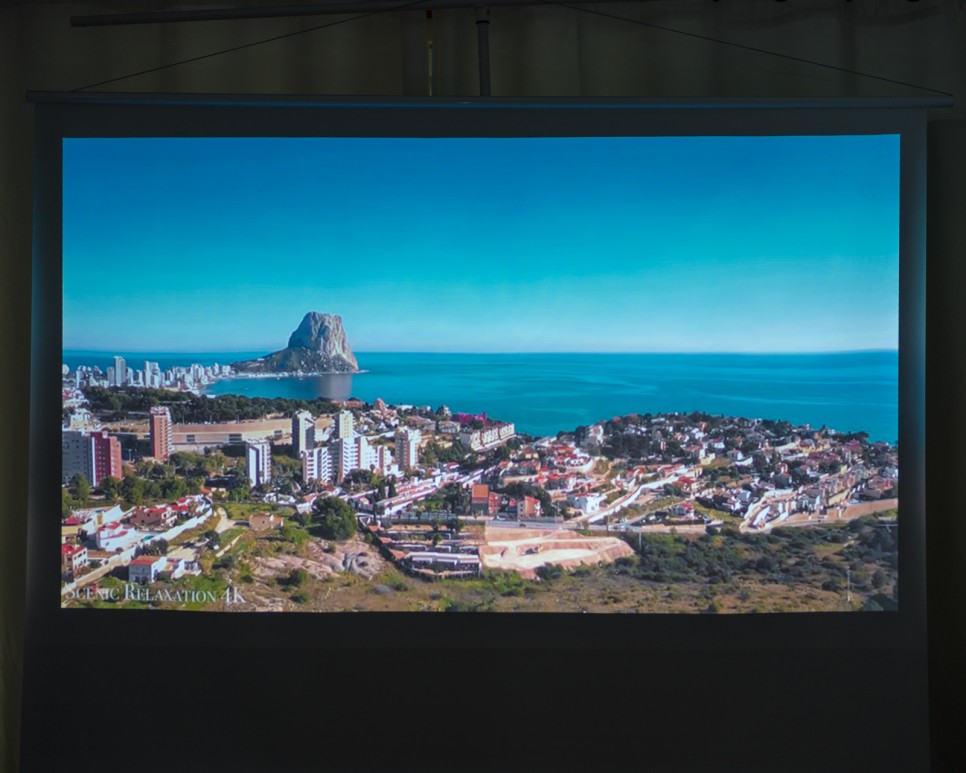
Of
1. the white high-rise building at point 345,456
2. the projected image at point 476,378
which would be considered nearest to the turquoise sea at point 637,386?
the projected image at point 476,378

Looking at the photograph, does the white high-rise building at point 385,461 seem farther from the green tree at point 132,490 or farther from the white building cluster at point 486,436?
the green tree at point 132,490
